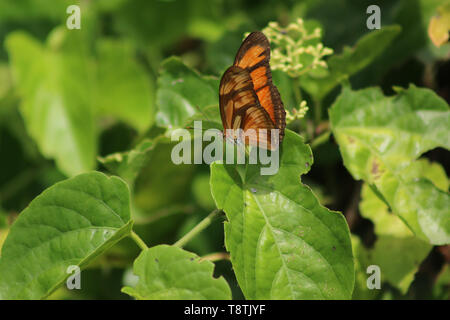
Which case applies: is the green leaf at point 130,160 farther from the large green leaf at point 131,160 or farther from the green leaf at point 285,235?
the green leaf at point 285,235

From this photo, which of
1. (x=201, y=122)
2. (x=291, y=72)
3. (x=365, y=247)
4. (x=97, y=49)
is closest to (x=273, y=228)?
(x=201, y=122)

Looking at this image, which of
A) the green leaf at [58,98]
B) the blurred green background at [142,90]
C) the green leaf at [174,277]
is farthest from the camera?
the green leaf at [58,98]

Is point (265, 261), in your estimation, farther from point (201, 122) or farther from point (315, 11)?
point (315, 11)

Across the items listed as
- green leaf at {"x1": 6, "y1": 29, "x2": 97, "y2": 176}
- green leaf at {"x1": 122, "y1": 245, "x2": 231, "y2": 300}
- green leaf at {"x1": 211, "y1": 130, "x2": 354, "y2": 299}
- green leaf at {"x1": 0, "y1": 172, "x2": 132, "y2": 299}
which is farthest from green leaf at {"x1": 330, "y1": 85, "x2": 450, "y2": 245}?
green leaf at {"x1": 6, "y1": 29, "x2": 97, "y2": 176}

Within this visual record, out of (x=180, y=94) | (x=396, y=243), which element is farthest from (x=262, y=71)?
(x=396, y=243)

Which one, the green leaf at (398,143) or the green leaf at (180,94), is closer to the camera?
the green leaf at (398,143)

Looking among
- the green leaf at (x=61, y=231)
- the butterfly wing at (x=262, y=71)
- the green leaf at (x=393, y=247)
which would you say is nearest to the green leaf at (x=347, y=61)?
the butterfly wing at (x=262, y=71)
